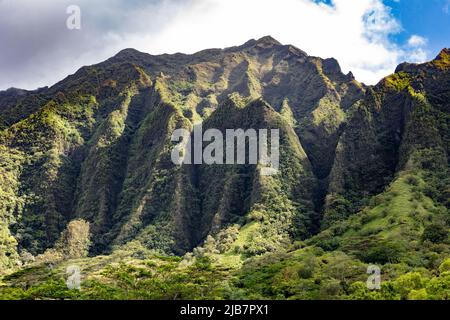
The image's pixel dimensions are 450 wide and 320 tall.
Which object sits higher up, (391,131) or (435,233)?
(391,131)

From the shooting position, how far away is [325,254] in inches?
4518

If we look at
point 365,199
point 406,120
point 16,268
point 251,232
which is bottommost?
point 16,268

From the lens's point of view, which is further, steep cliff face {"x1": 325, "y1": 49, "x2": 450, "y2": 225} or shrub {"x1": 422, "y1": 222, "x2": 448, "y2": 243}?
steep cliff face {"x1": 325, "y1": 49, "x2": 450, "y2": 225}

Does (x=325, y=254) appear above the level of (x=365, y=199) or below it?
below

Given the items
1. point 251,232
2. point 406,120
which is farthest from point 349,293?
point 406,120

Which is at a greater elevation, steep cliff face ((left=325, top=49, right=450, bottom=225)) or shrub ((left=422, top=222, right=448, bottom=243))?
steep cliff face ((left=325, top=49, right=450, bottom=225))

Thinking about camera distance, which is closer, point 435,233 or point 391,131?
point 435,233

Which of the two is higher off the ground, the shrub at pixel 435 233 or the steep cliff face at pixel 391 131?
the steep cliff face at pixel 391 131

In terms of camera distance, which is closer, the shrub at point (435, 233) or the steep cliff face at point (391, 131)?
the shrub at point (435, 233)
